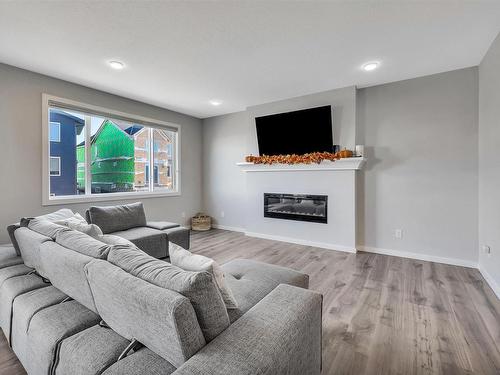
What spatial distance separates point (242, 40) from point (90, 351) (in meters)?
2.73

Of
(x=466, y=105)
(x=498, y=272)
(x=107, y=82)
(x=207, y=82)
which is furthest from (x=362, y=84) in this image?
(x=107, y=82)

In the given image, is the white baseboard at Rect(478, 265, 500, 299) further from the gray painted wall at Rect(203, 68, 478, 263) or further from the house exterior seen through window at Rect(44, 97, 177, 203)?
the house exterior seen through window at Rect(44, 97, 177, 203)

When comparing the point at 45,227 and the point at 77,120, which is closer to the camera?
the point at 45,227

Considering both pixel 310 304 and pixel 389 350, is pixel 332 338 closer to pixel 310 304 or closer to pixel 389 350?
pixel 389 350

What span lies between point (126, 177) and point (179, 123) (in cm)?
161

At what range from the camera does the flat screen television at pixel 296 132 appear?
13.5 ft

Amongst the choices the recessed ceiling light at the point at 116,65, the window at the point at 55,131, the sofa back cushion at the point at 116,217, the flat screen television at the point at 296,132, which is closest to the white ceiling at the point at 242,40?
the recessed ceiling light at the point at 116,65

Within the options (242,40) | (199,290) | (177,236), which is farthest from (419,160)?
(199,290)

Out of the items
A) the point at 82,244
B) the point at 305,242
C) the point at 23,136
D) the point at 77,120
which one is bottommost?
the point at 305,242

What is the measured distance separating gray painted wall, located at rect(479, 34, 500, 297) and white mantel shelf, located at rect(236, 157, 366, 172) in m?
1.36

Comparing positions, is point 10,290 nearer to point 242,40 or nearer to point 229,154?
point 242,40

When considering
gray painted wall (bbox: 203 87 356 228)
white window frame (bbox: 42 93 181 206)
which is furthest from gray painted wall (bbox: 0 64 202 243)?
Answer: gray painted wall (bbox: 203 87 356 228)

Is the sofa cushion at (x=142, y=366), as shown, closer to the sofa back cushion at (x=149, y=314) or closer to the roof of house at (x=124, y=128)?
the sofa back cushion at (x=149, y=314)

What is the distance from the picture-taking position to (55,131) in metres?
3.73
